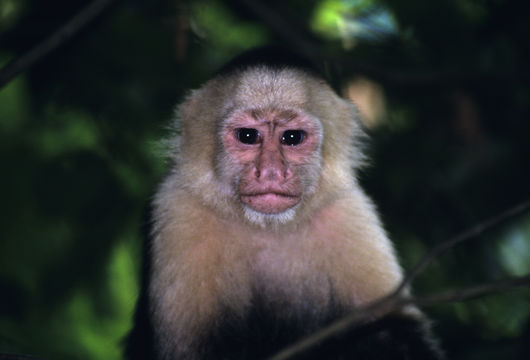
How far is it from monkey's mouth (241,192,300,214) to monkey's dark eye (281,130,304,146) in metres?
0.37

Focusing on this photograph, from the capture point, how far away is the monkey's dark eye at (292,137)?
10.5 feet

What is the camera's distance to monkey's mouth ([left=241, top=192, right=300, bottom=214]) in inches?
115

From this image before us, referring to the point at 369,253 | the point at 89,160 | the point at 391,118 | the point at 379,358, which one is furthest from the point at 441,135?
the point at 89,160

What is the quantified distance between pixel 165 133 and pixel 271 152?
3.14 ft

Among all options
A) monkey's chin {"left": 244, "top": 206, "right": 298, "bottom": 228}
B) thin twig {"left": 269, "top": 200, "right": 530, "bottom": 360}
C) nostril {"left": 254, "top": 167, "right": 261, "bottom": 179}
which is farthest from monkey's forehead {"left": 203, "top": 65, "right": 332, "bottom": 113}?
thin twig {"left": 269, "top": 200, "right": 530, "bottom": 360}

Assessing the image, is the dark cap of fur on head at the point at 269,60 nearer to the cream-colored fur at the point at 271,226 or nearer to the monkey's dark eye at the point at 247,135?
the cream-colored fur at the point at 271,226

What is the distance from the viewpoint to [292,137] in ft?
10.5

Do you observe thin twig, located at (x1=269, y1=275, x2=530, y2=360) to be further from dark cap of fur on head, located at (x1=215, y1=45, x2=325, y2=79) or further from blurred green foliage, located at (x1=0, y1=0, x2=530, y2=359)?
dark cap of fur on head, located at (x1=215, y1=45, x2=325, y2=79)

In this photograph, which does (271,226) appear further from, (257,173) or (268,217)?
(257,173)

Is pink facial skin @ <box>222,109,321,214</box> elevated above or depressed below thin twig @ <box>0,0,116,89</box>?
below

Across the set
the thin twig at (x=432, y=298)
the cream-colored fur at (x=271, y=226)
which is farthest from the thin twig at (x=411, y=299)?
the cream-colored fur at (x=271, y=226)

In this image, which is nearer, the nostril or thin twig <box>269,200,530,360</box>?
thin twig <box>269,200,530,360</box>

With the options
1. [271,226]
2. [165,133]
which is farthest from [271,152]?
[165,133]

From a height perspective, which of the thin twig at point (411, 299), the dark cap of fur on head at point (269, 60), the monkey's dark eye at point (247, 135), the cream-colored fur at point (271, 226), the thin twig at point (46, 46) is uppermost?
the dark cap of fur on head at point (269, 60)
